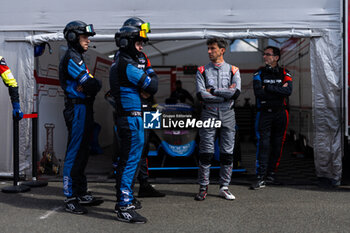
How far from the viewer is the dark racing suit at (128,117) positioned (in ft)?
12.1

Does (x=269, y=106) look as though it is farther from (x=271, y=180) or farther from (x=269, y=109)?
(x=271, y=180)

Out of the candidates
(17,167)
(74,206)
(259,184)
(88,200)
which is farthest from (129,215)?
(17,167)

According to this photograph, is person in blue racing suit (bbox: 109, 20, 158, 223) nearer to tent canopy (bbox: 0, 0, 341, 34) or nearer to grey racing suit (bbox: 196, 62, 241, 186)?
grey racing suit (bbox: 196, 62, 241, 186)

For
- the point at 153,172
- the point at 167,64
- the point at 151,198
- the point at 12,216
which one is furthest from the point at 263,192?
the point at 167,64

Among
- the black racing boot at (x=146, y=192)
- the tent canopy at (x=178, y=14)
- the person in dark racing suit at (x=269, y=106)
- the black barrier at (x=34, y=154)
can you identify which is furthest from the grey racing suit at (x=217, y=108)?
the black barrier at (x=34, y=154)

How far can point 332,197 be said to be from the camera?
4.66 metres

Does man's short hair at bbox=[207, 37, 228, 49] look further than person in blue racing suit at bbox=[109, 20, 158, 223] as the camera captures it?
Yes

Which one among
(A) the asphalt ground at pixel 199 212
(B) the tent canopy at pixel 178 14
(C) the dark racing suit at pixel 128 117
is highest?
(B) the tent canopy at pixel 178 14

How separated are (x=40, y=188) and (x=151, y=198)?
5.31 feet

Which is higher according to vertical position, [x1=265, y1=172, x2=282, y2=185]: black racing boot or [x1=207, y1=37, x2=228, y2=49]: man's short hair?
[x1=207, y1=37, x2=228, y2=49]: man's short hair

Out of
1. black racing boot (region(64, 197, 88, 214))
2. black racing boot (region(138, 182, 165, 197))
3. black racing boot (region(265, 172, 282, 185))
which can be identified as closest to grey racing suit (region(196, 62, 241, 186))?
black racing boot (region(138, 182, 165, 197))

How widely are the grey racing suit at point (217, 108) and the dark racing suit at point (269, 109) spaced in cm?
79

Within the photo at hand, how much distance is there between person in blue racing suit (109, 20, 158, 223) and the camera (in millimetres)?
3658

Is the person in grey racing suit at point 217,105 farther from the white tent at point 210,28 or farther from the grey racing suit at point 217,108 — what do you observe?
the white tent at point 210,28
